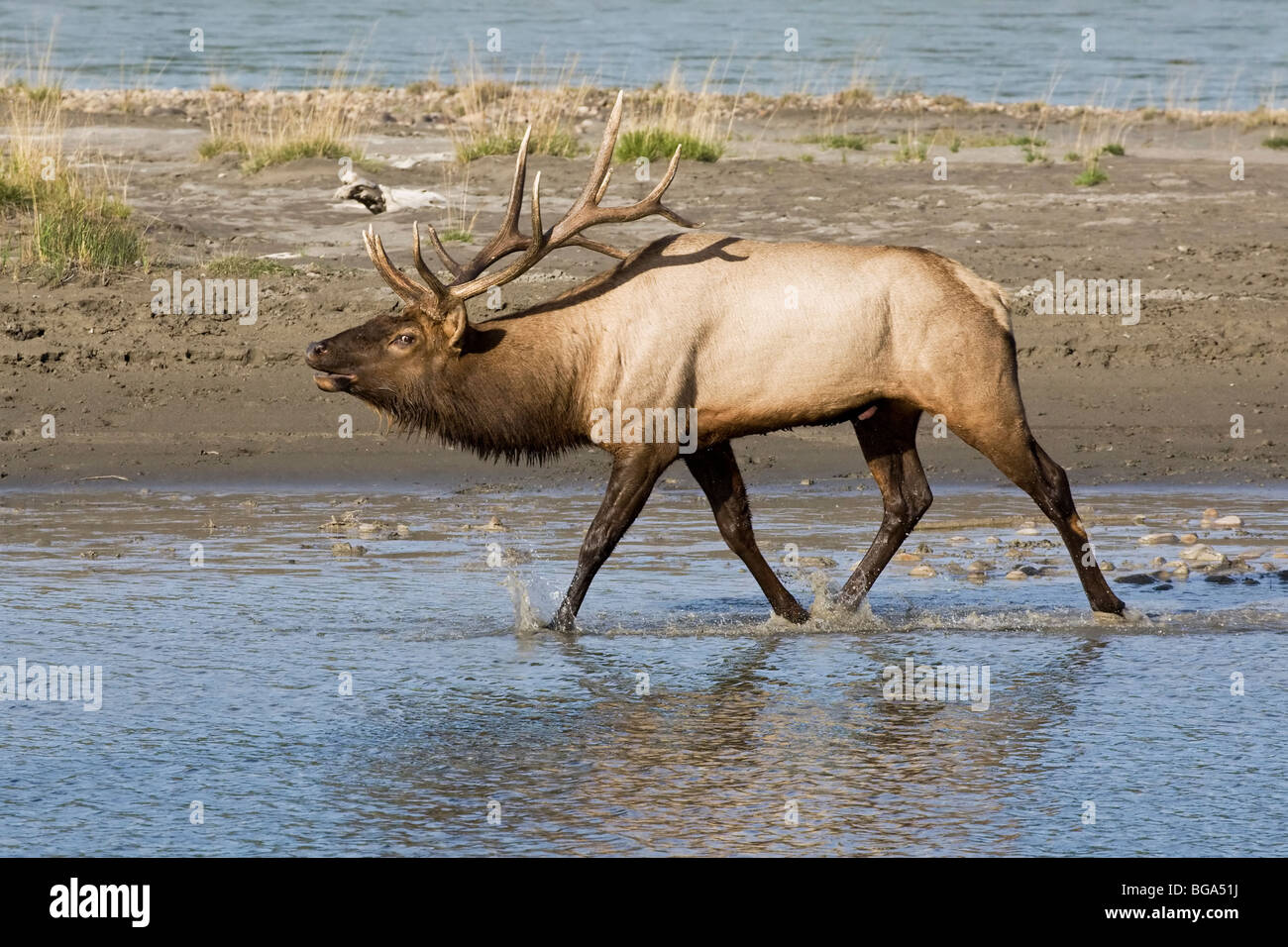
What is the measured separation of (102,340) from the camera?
14.1 meters

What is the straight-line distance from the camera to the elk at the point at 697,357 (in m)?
8.59

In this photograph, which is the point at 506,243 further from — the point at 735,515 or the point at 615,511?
the point at 735,515

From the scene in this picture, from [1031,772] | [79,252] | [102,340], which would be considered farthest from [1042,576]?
[79,252]

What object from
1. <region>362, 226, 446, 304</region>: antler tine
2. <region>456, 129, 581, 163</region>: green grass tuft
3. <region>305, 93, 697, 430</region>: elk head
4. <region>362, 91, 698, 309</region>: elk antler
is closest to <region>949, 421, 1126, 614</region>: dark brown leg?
<region>362, 91, 698, 309</region>: elk antler

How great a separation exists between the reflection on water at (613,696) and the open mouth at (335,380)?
3.27ft

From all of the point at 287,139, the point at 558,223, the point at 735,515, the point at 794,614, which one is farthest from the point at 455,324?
the point at 287,139

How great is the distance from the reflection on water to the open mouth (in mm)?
996

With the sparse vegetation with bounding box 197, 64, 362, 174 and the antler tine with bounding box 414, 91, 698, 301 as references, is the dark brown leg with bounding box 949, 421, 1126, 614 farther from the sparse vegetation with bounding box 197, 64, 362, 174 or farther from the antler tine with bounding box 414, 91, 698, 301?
the sparse vegetation with bounding box 197, 64, 362, 174

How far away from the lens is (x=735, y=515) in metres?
8.93

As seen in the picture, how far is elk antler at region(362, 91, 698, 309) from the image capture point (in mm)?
8625

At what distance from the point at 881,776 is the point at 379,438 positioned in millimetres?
7178

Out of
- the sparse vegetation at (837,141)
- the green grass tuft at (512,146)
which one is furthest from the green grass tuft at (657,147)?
the sparse vegetation at (837,141)

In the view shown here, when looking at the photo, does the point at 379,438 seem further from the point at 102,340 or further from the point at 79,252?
the point at 79,252

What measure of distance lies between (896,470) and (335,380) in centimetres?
256
